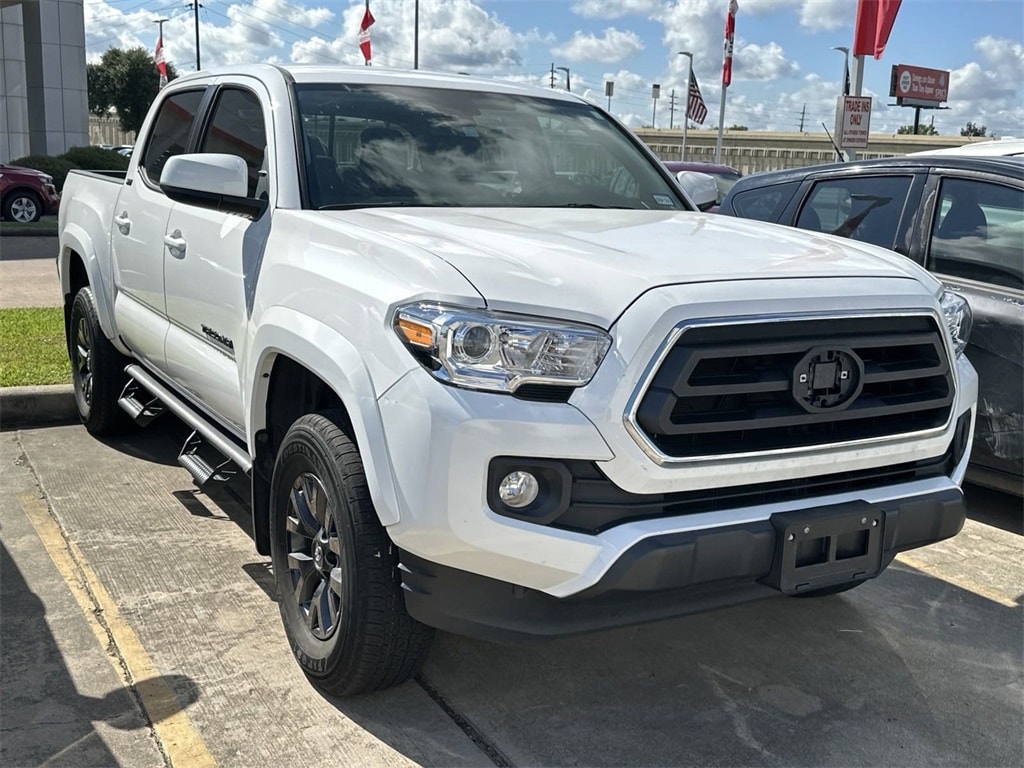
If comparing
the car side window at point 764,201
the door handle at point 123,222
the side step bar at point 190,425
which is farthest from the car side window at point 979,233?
the door handle at point 123,222

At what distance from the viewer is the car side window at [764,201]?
20.4 feet

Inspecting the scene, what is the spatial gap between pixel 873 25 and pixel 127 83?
61283 mm

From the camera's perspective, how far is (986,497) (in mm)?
5699

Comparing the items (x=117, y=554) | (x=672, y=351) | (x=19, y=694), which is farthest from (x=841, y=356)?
(x=117, y=554)

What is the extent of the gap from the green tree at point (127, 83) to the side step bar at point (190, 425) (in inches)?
2527

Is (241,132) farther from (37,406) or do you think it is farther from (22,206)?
(22,206)

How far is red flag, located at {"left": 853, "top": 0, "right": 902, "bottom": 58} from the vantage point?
12.0 metres

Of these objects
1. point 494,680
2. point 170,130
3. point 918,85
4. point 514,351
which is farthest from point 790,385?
point 918,85

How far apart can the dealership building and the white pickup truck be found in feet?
86.1

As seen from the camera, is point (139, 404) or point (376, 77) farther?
point (139, 404)

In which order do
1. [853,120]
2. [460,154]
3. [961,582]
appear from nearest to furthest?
[460,154] → [961,582] → [853,120]

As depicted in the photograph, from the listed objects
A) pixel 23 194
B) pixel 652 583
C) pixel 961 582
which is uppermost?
pixel 23 194

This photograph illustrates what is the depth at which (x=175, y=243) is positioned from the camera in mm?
4371

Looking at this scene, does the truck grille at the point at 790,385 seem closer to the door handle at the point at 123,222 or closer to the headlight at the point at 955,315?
the headlight at the point at 955,315
